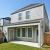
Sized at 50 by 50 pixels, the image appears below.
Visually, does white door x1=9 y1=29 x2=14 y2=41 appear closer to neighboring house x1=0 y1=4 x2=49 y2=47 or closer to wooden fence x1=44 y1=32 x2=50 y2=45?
neighboring house x1=0 y1=4 x2=49 y2=47

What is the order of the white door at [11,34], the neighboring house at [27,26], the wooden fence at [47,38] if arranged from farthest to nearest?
the white door at [11,34]
the neighboring house at [27,26]
the wooden fence at [47,38]

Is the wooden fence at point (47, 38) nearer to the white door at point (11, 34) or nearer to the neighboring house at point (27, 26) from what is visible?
the neighboring house at point (27, 26)

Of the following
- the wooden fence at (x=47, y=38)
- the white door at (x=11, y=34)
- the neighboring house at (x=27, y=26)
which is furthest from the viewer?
the white door at (x=11, y=34)

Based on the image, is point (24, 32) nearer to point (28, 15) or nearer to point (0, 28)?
point (28, 15)

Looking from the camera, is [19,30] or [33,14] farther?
[19,30]

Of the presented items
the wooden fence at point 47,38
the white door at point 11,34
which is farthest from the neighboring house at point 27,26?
the wooden fence at point 47,38

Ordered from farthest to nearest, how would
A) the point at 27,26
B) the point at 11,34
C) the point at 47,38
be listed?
1. the point at 11,34
2. the point at 27,26
3. the point at 47,38

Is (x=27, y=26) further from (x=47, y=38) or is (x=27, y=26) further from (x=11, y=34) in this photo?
(x=47, y=38)

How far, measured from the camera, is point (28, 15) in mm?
18312

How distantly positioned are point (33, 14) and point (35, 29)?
348 cm

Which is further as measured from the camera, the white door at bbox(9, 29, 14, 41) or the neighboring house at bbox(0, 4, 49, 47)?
the white door at bbox(9, 29, 14, 41)

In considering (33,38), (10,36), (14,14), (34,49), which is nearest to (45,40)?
(33,38)

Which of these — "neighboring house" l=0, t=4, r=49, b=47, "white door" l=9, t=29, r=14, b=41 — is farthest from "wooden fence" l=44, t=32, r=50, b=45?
"white door" l=9, t=29, r=14, b=41

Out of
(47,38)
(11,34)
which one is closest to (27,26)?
(11,34)
